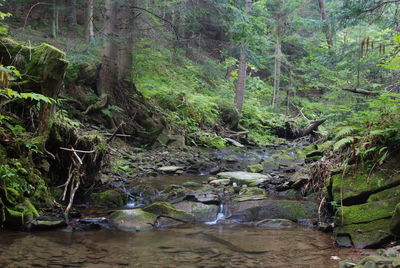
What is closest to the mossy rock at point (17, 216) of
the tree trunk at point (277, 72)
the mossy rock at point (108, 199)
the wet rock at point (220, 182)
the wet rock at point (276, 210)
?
the mossy rock at point (108, 199)

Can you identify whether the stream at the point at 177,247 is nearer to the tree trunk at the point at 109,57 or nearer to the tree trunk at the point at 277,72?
the tree trunk at the point at 109,57

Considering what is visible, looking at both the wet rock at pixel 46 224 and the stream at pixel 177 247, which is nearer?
the stream at pixel 177 247

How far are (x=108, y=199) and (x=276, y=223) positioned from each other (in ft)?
10.8

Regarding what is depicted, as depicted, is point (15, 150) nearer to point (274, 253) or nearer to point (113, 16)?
point (274, 253)

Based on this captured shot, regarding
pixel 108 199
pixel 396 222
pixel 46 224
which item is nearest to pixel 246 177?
pixel 108 199

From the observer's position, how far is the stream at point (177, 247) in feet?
13.4

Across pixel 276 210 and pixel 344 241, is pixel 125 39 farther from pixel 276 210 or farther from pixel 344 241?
pixel 344 241

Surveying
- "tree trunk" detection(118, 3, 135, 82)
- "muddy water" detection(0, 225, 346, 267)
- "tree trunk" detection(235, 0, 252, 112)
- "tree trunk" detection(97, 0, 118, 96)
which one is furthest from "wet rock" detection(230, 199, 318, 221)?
"tree trunk" detection(235, 0, 252, 112)

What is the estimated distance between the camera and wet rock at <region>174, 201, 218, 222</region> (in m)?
6.50

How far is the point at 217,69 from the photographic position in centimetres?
1531

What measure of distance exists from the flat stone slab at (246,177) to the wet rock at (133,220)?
11.5 ft

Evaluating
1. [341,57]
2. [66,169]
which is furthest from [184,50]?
[66,169]

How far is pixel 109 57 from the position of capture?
12.0 meters

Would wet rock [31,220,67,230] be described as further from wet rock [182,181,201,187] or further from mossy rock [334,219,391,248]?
mossy rock [334,219,391,248]
